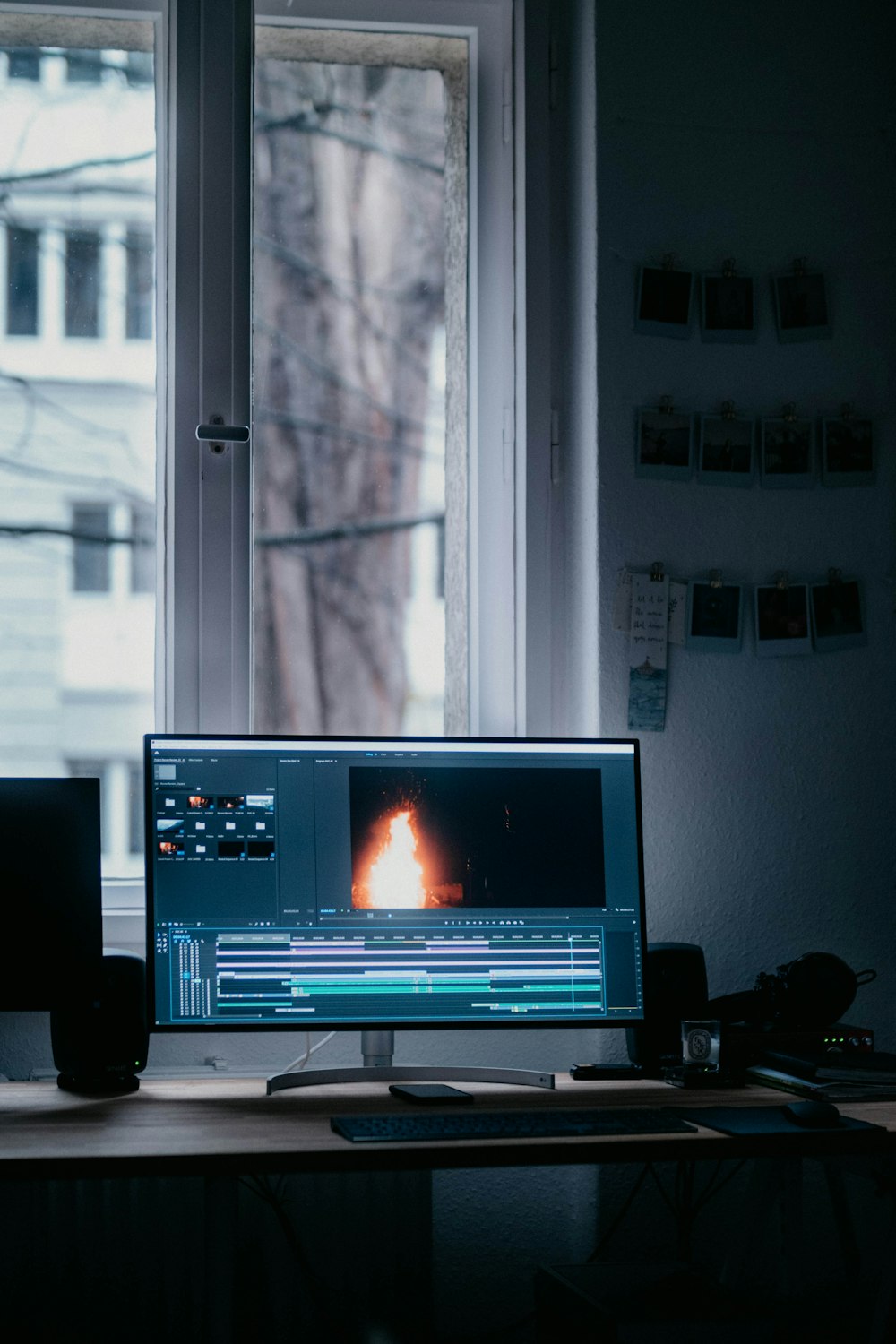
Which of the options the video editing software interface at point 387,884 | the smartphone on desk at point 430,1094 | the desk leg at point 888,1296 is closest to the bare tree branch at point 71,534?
the video editing software interface at point 387,884

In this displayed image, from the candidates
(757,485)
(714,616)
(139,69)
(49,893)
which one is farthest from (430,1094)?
(139,69)

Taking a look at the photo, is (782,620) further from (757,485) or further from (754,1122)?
(754,1122)

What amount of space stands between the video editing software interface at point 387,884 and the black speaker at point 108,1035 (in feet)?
0.22

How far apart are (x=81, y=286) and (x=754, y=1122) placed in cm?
172

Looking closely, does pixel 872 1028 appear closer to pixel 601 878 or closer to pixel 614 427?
pixel 601 878

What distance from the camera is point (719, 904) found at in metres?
2.26

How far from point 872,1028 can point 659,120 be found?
5.28ft

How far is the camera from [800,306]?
7.66ft

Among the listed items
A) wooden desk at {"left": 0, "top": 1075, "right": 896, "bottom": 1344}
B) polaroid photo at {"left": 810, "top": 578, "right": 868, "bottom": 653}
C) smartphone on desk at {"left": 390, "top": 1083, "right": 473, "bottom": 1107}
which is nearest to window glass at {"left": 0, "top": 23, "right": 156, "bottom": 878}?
wooden desk at {"left": 0, "top": 1075, "right": 896, "bottom": 1344}

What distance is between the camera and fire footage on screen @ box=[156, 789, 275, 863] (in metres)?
1.89

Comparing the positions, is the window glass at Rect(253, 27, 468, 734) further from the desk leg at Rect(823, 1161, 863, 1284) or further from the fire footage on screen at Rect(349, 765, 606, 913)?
the desk leg at Rect(823, 1161, 863, 1284)

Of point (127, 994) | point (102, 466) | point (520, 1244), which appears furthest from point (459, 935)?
point (102, 466)

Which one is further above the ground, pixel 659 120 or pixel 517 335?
pixel 659 120

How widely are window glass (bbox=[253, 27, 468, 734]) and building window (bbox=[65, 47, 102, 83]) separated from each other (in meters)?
0.28
